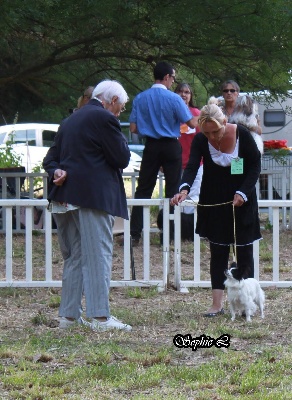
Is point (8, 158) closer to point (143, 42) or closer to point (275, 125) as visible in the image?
point (143, 42)

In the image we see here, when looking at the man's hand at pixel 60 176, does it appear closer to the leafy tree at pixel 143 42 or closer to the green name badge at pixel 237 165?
the green name badge at pixel 237 165

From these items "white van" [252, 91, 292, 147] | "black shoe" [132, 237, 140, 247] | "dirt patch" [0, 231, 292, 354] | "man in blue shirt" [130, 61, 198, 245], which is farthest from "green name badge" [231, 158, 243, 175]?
"white van" [252, 91, 292, 147]

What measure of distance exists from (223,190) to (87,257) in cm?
120

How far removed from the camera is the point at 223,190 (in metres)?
7.27

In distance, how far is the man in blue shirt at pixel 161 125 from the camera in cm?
1051

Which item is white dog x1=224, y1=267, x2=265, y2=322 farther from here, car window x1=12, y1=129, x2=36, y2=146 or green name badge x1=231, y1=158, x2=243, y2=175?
car window x1=12, y1=129, x2=36, y2=146

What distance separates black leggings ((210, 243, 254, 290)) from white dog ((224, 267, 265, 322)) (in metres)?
0.18

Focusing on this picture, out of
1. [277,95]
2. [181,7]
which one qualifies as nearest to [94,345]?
[181,7]

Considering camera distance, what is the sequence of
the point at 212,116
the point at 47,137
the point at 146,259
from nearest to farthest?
the point at 212,116 < the point at 146,259 < the point at 47,137

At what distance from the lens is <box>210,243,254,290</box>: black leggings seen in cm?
733

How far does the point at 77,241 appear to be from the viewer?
6969 mm

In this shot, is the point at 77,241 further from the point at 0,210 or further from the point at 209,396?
the point at 0,210

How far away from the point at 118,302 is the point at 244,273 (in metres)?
1.47

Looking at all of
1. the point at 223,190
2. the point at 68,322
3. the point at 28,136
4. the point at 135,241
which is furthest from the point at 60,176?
the point at 28,136
